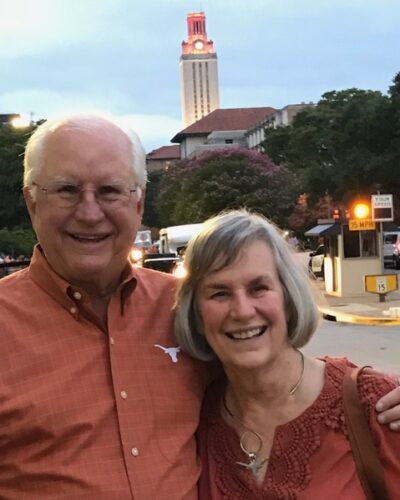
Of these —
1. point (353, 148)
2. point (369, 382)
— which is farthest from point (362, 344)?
point (353, 148)

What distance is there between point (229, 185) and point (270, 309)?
55312mm

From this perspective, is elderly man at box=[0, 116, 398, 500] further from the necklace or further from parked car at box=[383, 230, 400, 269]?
parked car at box=[383, 230, 400, 269]

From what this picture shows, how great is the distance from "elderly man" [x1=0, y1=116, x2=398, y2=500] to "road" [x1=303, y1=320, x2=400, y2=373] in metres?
7.95

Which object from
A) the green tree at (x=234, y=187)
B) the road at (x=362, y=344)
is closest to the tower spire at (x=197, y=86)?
the green tree at (x=234, y=187)

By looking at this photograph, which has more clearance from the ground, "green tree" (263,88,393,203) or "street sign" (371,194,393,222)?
"green tree" (263,88,393,203)

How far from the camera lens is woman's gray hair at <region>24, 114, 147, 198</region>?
2.68 metres

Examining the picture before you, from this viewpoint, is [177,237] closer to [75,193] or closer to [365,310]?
[365,310]

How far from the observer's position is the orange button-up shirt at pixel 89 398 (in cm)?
234

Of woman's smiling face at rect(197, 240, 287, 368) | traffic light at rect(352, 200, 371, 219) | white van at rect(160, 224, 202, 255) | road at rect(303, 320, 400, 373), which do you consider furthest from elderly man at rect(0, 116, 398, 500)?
white van at rect(160, 224, 202, 255)

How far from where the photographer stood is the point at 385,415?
2285 mm

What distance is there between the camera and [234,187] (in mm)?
57719

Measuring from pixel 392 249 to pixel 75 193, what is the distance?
35.1m

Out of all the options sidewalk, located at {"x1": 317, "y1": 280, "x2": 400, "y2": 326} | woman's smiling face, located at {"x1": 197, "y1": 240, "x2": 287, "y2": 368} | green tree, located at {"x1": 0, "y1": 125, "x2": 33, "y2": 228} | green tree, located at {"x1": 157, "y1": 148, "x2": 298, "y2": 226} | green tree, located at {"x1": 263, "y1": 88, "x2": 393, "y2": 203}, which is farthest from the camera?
green tree, located at {"x1": 157, "y1": 148, "x2": 298, "y2": 226}

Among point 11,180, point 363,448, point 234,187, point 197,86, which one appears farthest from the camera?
point 197,86
